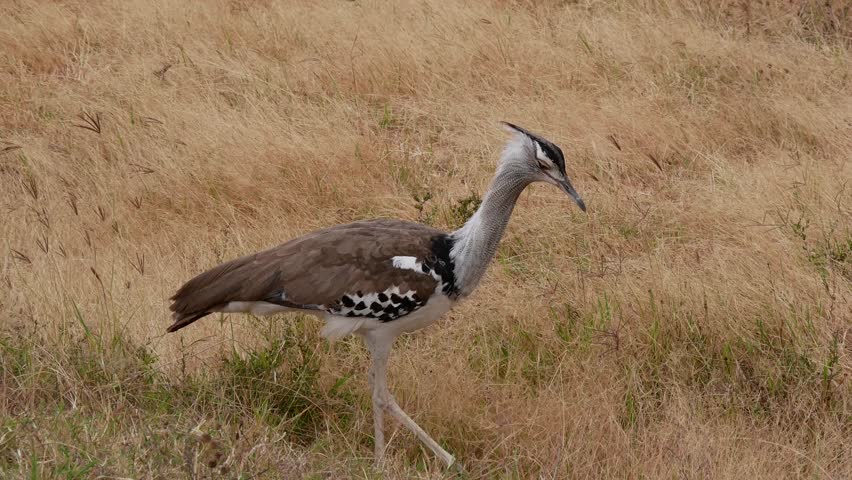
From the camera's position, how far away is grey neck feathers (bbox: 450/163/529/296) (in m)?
4.00

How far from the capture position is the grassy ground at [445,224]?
3.94m

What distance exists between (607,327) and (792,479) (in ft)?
3.33

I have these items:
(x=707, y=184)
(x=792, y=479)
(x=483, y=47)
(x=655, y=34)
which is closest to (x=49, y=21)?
(x=483, y=47)

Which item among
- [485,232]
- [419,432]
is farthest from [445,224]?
[419,432]

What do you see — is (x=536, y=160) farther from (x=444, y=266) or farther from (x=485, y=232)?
(x=444, y=266)

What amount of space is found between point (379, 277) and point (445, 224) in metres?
1.73

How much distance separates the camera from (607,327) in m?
4.59

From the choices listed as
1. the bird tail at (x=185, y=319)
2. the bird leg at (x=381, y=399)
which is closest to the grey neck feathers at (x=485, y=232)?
the bird leg at (x=381, y=399)

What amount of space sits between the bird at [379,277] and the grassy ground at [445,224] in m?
0.28

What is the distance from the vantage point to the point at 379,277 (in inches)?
156

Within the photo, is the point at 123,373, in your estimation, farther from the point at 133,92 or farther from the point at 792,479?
the point at 133,92

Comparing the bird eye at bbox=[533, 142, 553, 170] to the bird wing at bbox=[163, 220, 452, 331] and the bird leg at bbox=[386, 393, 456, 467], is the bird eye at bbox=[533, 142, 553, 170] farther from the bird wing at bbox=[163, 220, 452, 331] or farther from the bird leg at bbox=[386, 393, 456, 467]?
the bird leg at bbox=[386, 393, 456, 467]

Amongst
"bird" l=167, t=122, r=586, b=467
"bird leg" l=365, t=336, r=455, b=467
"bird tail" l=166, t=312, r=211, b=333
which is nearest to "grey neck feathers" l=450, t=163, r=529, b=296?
"bird" l=167, t=122, r=586, b=467

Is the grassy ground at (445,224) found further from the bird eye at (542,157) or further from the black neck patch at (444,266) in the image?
the bird eye at (542,157)
